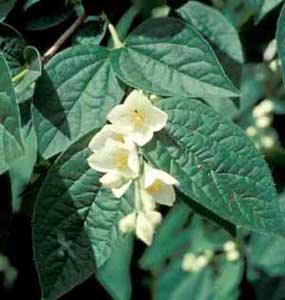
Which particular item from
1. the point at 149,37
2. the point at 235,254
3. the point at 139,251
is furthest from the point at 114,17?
the point at 235,254

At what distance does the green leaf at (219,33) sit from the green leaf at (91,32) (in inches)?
5.0

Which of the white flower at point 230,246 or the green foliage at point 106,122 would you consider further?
the white flower at point 230,246

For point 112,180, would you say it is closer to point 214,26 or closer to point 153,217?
point 153,217

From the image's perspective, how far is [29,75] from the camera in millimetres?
886

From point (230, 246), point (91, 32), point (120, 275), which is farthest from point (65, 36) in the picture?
point (230, 246)

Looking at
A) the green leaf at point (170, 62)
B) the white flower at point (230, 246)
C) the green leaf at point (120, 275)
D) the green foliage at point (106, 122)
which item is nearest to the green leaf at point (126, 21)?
the green foliage at point (106, 122)

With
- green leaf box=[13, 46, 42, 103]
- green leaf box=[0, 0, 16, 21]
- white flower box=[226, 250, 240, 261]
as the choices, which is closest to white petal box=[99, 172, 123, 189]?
green leaf box=[13, 46, 42, 103]

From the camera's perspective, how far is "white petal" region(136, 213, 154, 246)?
0.84 metres

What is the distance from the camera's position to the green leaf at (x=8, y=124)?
0.79m

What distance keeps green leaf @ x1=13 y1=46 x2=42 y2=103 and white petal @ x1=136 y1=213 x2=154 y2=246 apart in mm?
161

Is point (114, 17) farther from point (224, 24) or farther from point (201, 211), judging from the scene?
point (201, 211)

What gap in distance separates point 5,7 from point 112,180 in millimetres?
239

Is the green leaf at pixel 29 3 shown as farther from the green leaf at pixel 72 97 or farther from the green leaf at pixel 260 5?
the green leaf at pixel 260 5

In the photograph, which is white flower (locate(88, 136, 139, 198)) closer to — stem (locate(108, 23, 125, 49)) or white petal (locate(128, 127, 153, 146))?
white petal (locate(128, 127, 153, 146))
